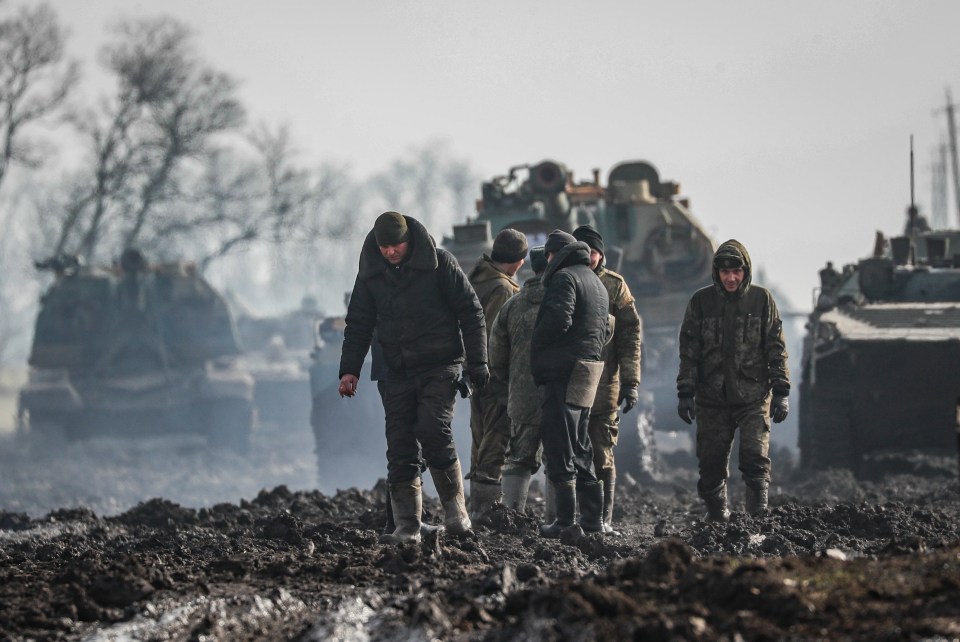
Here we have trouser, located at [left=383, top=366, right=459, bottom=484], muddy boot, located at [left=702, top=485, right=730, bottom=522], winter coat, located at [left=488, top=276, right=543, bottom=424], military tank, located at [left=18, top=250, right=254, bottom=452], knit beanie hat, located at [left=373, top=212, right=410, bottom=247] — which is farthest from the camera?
military tank, located at [left=18, top=250, right=254, bottom=452]

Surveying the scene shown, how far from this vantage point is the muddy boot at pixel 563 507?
8.35 meters

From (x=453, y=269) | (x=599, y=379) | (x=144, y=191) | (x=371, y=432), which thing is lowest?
(x=371, y=432)

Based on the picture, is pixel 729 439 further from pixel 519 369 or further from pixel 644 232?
pixel 644 232

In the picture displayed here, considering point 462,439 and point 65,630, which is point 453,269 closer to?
point 65,630

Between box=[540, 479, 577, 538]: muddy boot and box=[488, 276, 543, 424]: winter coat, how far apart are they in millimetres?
618

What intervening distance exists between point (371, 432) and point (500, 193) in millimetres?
3622

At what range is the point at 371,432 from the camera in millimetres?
19438

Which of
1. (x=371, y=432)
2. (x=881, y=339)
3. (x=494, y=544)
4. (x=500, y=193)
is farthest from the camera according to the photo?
(x=371, y=432)

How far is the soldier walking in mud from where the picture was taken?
8.23m

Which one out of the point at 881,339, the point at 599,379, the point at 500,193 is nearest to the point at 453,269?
the point at 599,379

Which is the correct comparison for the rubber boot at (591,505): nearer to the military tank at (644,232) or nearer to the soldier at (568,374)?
the soldier at (568,374)

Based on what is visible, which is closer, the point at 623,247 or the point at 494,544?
the point at 494,544

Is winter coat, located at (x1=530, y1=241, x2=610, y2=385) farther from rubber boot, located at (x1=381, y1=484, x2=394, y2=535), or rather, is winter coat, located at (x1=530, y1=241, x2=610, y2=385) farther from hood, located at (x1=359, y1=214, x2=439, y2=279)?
rubber boot, located at (x1=381, y1=484, x2=394, y2=535)

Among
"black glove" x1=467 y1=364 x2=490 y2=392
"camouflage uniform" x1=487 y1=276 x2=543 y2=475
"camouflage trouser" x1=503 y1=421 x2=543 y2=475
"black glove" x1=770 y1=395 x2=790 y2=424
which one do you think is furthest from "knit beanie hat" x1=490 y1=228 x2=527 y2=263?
"black glove" x1=770 y1=395 x2=790 y2=424
